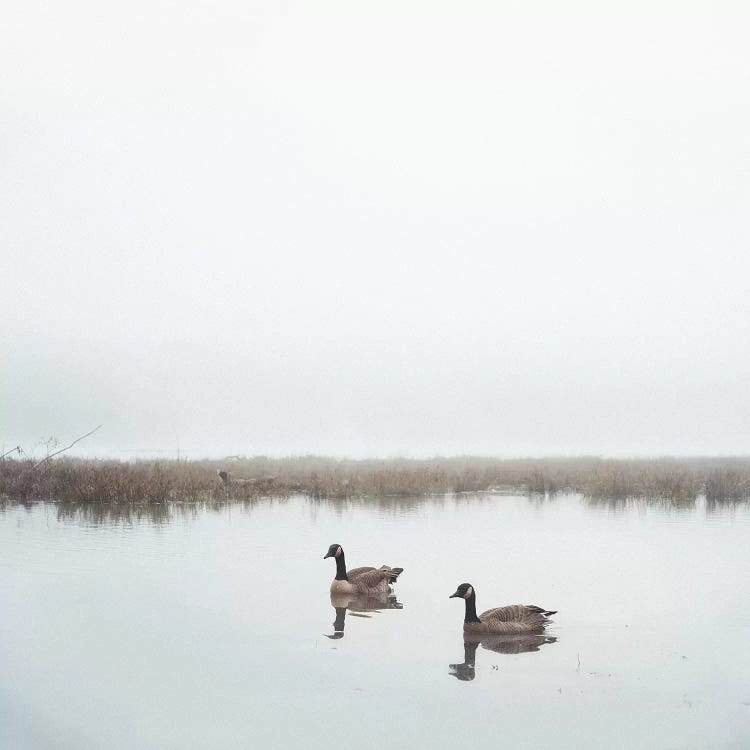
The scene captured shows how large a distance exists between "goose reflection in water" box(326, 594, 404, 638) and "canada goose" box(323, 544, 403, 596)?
0.12m

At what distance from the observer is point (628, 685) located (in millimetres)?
9211

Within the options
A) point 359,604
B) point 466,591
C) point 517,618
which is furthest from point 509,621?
point 359,604

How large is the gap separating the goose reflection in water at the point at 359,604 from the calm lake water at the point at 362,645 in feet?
0.26

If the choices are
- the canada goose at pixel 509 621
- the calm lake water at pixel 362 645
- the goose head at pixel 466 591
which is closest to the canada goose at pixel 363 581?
the calm lake water at pixel 362 645

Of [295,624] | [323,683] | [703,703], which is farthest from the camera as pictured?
[295,624]

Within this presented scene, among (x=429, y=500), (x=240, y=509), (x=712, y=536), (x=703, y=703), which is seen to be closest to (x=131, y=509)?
(x=240, y=509)

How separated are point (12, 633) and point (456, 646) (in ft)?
16.1

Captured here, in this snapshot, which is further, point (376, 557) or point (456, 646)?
point (376, 557)

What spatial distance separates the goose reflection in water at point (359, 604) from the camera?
509 inches

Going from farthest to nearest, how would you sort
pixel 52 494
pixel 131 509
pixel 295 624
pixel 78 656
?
pixel 52 494 < pixel 131 509 < pixel 295 624 < pixel 78 656

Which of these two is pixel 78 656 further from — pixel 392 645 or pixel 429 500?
pixel 429 500

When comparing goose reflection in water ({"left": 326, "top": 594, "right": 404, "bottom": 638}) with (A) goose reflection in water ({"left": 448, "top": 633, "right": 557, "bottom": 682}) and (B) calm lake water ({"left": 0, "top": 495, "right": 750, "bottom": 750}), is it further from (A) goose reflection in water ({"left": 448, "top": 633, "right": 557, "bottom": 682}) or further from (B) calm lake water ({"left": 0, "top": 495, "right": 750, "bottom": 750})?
(A) goose reflection in water ({"left": 448, "top": 633, "right": 557, "bottom": 682})

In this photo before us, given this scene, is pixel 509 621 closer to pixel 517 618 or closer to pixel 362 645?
pixel 517 618

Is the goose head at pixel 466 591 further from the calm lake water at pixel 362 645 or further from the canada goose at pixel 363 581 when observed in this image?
the canada goose at pixel 363 581
